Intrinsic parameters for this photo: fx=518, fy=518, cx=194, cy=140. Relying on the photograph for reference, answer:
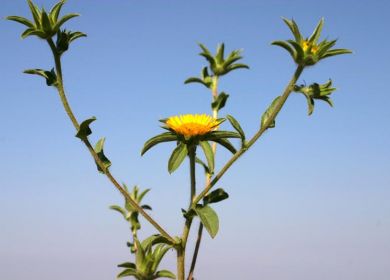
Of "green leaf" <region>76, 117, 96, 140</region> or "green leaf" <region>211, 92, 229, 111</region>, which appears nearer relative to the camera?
"green leaf" <region>76, 117, 96, 140</region>

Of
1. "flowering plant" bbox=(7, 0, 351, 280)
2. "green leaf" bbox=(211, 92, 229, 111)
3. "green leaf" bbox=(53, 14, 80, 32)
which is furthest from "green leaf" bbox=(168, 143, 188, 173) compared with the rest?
"green leaf" bbox=(53, 14, 80, 32)

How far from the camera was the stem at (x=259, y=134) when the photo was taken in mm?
2697

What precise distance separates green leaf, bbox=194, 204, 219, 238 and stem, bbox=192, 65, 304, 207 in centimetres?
6

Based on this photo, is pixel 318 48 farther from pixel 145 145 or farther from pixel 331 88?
pixel 145 145

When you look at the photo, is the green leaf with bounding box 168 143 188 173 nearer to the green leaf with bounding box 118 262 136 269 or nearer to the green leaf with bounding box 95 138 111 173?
the green leaf with bounding box 95 138 111 173

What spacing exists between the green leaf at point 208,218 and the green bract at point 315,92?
0.83 m

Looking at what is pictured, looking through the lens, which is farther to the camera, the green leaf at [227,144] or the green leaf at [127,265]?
the green leaf at [227,144]

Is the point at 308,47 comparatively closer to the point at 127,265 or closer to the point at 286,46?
the point at 286,46

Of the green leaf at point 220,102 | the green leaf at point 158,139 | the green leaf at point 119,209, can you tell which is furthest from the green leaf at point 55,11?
the green leaf at point 119,209

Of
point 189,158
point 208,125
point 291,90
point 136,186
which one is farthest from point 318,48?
point 136,186

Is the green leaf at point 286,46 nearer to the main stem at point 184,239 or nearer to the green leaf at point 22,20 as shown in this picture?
the main stem at point 184,239

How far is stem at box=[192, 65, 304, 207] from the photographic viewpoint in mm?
2697

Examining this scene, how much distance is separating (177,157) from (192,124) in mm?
201

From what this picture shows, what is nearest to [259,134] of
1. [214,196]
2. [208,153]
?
[208,153]
